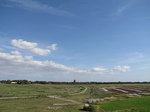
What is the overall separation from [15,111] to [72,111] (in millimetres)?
8675

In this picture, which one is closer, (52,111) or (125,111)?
(125,111)

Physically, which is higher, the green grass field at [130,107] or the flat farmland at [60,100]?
the green grass field at [130,107]

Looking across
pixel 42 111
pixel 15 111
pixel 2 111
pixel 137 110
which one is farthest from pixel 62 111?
pixel 137 110

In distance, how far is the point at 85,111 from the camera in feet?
72.5

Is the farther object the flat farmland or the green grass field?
the flat farmland

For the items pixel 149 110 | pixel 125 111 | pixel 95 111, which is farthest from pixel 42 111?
pixel 149 110

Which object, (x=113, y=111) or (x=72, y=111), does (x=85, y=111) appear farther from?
(x=113, y=111)

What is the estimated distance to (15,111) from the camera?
23125 mm

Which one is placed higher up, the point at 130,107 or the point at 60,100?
the point at 130,107

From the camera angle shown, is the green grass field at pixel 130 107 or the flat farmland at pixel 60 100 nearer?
the green grass field at pixel 130 107

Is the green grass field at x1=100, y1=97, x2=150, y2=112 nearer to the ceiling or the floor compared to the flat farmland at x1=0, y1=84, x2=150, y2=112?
nearer to the ceiling

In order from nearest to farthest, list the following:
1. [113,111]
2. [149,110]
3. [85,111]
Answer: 1. [149,110]
2. [113,111]
3. [85,111]

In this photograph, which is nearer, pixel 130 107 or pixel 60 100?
pixel 130 107

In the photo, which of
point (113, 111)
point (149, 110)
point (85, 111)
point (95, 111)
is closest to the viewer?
point (149, 110)
